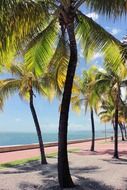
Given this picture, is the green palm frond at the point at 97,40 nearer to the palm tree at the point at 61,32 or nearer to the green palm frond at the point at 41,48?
the palm tree at the point at 61,32

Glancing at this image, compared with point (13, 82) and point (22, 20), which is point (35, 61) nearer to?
point (22, 20)

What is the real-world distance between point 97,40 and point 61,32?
154cm

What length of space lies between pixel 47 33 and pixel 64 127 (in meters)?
4.07

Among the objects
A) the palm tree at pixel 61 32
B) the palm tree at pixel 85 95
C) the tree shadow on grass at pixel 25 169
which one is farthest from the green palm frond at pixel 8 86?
the palm tree at pixel 85 95

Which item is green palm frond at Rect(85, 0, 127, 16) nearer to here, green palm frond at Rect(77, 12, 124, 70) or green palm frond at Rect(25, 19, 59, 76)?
green palm frond at Rect(77, 12, 124, 70)

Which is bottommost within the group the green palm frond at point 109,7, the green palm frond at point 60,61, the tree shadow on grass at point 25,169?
the tree shadow on grass at point 25,169

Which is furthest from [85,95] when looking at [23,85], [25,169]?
[25,169]

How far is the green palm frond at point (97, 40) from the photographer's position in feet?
51.1

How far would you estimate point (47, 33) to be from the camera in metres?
16.0

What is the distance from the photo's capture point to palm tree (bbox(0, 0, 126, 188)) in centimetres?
1328

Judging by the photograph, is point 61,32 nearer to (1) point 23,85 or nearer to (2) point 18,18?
(2) point 18,18

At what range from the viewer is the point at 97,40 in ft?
52.0

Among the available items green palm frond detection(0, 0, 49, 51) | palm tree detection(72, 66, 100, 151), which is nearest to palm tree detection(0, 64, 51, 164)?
green palm frond detection(0, 0, 49, 51)

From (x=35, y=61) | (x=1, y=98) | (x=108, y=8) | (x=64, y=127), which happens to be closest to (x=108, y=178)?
(x=64, y=127)
